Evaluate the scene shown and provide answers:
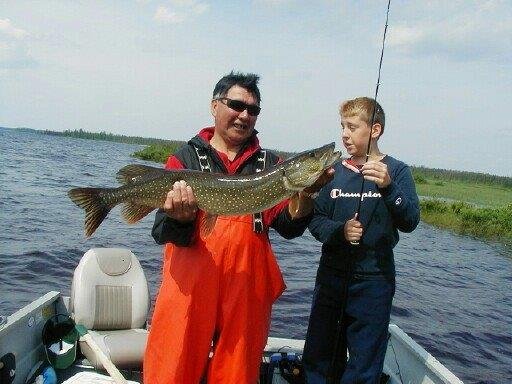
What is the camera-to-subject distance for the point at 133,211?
Answer: 12.7ft

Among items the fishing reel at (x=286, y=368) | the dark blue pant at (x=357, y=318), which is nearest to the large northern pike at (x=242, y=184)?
the dark blue pant at (x=357, y=318)

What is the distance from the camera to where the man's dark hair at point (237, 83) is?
12.4 ft

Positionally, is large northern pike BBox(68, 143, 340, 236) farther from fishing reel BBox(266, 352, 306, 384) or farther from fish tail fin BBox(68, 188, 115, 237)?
fishing reel BBox(266, 352, 306, 384)

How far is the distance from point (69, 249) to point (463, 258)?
13227 millimetres

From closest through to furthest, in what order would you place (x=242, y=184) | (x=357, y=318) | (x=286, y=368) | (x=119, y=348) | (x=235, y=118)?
(x=242, y=184)
(x=235, y=118)
(x=357, y=318)
(x=119, y=348)
(x=286, y=368)

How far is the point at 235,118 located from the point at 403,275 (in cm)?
1259

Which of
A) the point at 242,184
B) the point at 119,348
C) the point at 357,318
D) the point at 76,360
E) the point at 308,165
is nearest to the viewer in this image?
the point at 308,165

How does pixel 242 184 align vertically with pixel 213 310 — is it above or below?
above

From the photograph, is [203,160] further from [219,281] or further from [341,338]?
[341,338]

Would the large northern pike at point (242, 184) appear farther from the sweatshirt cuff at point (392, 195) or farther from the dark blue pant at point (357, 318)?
the dark blue pant at point (357, 318)

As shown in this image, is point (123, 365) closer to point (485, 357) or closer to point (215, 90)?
point (215, 90)

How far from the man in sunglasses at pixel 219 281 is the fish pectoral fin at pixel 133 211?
0.16 m

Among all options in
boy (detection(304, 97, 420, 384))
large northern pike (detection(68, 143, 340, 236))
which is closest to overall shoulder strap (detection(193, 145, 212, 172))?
large northern pike (detection(68, 143, 340, 236))

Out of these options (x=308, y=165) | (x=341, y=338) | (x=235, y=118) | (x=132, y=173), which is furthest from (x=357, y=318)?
(x=132, y=173)
